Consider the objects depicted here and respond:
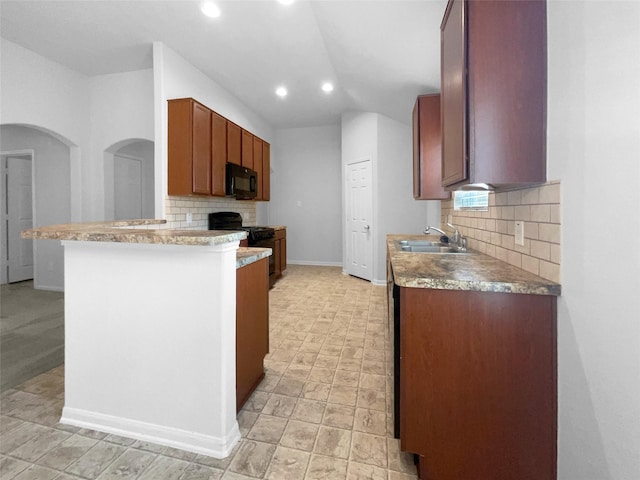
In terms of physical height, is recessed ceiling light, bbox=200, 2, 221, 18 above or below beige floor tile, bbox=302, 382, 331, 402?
above

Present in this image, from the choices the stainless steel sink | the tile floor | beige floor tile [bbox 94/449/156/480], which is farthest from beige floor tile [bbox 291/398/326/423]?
the stainless steel sink

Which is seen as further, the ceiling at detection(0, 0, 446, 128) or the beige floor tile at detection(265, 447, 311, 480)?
the ceiling at detection(0, 0, 446, 128)

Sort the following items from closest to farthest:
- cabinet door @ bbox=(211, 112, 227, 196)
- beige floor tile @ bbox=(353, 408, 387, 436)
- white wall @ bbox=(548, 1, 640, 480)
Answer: white wall @ bbox=(548, 1, 640, 480) → beige floor tile @ bbox=(353, 408, 387, 436) → cabinet door @ bbox=(211, 112, 227, 196)

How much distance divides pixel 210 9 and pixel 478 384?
341 cm

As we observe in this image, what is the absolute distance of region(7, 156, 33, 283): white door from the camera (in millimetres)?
5082

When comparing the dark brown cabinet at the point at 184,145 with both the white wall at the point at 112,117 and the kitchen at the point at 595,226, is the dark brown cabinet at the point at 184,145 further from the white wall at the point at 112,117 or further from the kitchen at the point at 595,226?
the kitchen at the point at 595,226

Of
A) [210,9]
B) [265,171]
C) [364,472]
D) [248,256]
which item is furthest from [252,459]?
[265,171]

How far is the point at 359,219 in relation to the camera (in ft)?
17.4

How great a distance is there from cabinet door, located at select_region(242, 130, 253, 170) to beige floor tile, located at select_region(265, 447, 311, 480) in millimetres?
3823

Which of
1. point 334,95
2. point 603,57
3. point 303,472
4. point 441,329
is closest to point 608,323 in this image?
point 441,329

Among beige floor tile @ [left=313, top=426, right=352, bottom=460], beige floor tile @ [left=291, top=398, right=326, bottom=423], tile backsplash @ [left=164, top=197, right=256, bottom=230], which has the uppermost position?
tile backsplash @ [left=164, top=197, right=256, bottom=230]

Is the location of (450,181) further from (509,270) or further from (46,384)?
(46,384)

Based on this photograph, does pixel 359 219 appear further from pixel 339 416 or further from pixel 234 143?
pixel 339 416

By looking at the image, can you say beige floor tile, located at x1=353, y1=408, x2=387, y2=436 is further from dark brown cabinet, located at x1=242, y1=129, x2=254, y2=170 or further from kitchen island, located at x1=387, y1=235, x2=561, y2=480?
dark brown cabinet, located at x1=242, y1=129, x2=254, y2=170
